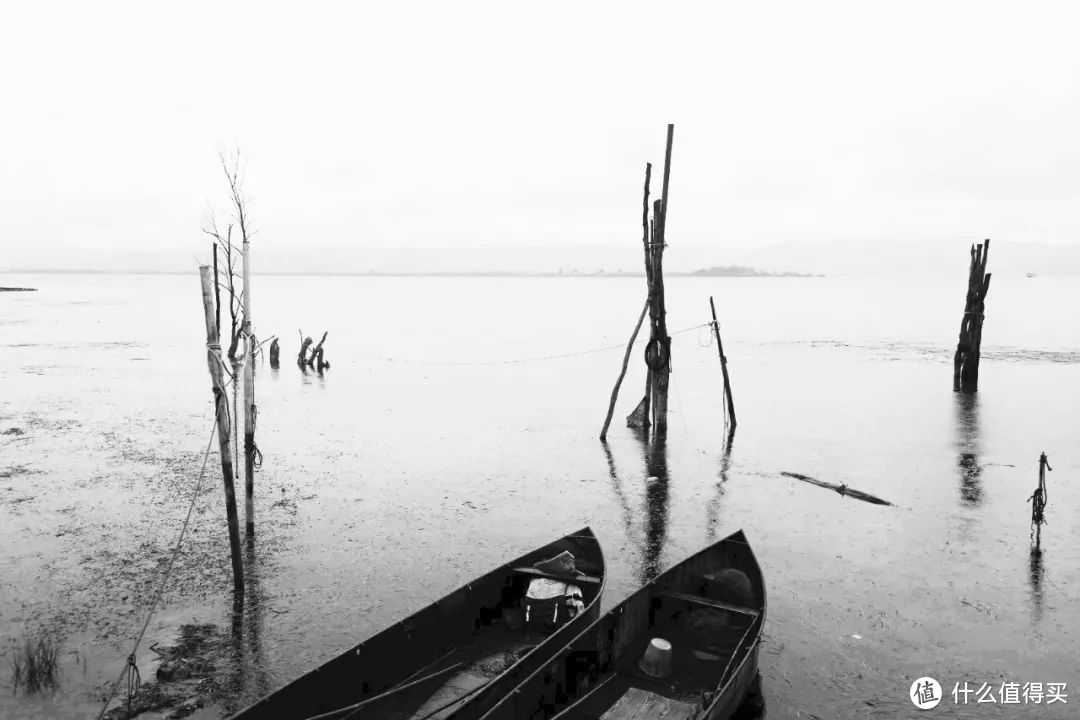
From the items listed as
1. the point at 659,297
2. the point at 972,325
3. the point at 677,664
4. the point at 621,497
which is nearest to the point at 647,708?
the point at 677,664

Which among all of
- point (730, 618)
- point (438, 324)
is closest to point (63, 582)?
point (730, 618)

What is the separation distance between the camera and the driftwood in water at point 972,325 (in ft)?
89.6

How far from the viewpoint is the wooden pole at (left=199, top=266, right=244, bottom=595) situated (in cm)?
1033

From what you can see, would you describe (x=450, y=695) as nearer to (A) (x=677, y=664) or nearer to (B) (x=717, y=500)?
(A) (x=677, y=664)

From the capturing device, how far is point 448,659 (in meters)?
9.04

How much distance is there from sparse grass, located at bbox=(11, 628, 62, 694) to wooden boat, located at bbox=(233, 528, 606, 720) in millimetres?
3756

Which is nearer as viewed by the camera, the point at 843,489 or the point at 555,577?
the point at 555,577

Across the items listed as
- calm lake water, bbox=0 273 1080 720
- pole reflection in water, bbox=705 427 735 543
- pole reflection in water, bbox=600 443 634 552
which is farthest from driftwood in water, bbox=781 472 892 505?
pole reflection in water, bbox=600 443 634 552

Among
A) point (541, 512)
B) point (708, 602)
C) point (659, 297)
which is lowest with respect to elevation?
point (541, 512)

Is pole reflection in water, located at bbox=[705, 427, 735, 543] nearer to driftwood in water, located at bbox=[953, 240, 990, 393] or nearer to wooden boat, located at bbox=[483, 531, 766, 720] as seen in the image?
wooden boat, located at bbox=[483, 531, 766, 720]

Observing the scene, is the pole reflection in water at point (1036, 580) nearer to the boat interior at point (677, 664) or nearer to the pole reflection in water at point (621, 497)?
the boat interior at point (677, 664)

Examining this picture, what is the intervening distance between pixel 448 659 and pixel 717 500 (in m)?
8.85

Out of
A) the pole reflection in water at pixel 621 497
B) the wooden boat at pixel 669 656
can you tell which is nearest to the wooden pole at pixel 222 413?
the wooden boat at pixel 669 656

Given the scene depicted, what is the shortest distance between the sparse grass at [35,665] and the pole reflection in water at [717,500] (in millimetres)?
10112
